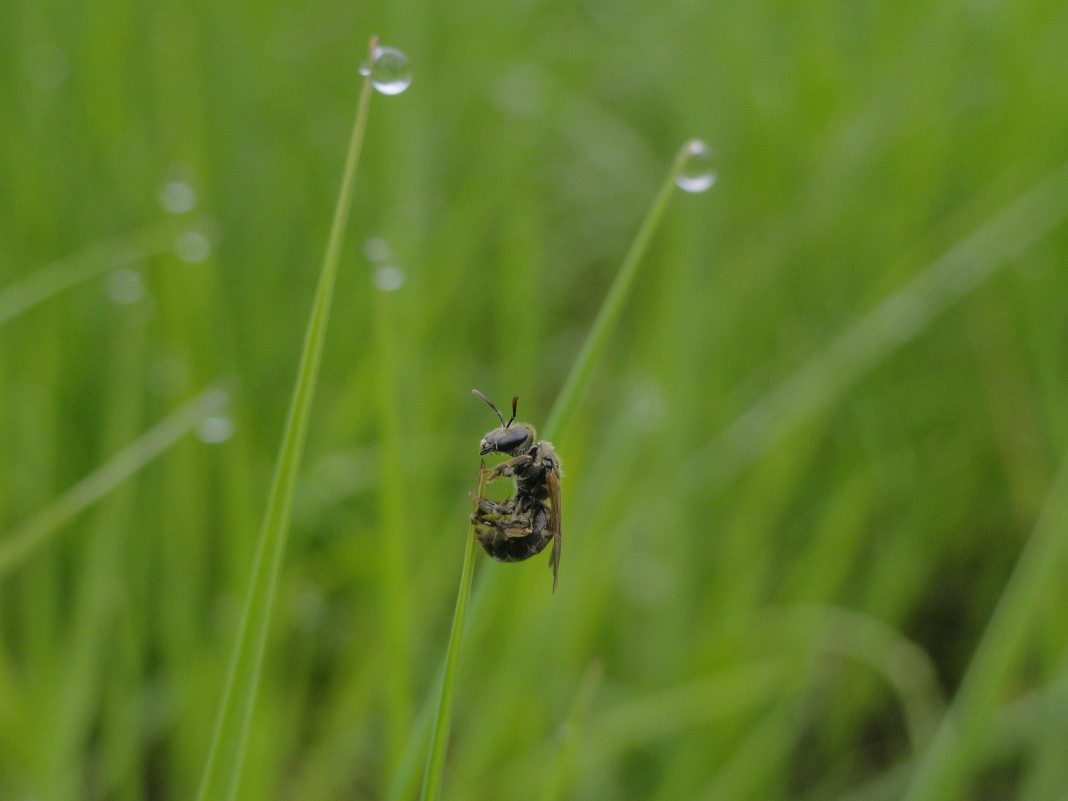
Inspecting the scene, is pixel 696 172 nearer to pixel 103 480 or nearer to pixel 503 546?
pixel 503 546

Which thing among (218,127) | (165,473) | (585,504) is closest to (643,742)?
(585,504)

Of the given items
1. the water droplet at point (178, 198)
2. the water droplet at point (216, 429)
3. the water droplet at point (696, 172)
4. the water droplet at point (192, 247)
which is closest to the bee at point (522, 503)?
the water droplet at point (696, 172)

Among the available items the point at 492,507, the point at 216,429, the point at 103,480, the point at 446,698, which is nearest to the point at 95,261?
the point at 216,429

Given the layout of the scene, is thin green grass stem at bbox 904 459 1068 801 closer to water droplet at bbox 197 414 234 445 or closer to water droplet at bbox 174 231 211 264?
water droplet at bbox 197 414 234 445

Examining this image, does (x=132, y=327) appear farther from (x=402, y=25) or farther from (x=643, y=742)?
(x=643, y=742)

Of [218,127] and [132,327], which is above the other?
[218,127]

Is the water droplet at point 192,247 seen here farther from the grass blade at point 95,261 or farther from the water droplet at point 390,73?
the water droplet at point 390,73

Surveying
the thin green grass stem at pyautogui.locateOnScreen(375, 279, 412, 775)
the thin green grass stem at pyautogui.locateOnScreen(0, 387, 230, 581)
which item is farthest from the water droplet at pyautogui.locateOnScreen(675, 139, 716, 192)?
the thin green grass stem at pyautogui.locateOnScreen(0, 387, 230, 581)
